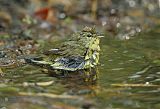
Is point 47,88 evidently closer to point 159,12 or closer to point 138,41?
point 138,41

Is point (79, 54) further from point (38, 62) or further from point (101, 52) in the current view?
point (101, 52)

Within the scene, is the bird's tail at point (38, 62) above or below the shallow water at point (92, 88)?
above

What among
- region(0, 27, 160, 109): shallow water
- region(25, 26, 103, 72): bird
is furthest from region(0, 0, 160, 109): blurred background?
region(25, 26, 103, 72): bird

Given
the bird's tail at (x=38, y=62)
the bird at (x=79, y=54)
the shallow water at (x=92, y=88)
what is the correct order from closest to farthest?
the shallow water at (x=92, y=88), the bird at (x=79, y=54), the bird's tail at (x=38, y=62)

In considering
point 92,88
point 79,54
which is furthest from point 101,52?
point 92,88

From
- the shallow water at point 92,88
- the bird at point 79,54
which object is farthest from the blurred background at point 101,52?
the bird at point 79,54

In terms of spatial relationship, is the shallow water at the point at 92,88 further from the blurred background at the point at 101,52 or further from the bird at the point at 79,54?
the bird at the point at 79,54
